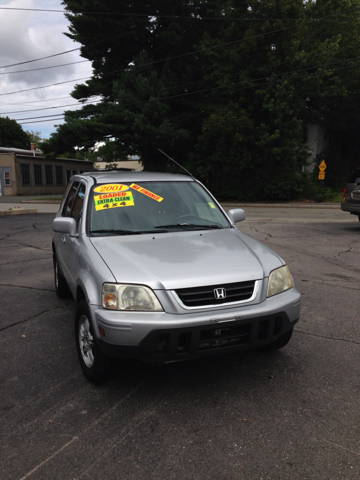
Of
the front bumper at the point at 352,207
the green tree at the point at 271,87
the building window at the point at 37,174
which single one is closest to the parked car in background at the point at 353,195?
the front bumper at the point at 352,207

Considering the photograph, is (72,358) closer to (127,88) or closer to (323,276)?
(323,276)

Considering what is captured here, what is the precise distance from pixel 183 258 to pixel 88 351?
1088 mm

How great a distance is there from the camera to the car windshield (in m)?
3.90

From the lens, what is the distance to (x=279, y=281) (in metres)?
3.28

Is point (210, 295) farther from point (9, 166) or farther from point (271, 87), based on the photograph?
point (9, 166)

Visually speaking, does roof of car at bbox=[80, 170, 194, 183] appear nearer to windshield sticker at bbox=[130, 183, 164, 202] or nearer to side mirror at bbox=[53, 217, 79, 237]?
windshield sticker at bbox=[130, 183, 164, 202]

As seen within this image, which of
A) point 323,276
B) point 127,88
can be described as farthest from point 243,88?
point 323,276

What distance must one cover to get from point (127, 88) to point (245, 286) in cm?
2829

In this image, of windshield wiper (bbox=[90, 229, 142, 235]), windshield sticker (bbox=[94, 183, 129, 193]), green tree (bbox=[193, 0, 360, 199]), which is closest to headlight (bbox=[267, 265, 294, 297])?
windshield wiper (bbox=[90, 229, 142, 235])

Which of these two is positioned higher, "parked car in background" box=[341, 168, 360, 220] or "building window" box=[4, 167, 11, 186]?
"building window" box=[4, 167, 11, 186]

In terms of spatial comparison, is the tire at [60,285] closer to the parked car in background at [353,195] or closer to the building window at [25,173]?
the parked car in background at [353,195]

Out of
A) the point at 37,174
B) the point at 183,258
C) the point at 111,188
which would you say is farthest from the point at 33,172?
the point at 183,258

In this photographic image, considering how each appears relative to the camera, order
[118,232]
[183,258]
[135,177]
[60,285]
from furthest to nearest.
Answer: [60,285] < [135,177] < [118,232] < [183,258]

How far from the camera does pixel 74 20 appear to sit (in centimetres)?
2905
